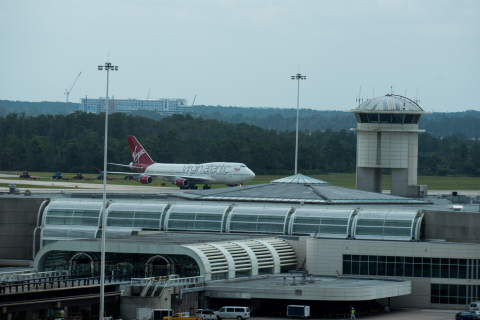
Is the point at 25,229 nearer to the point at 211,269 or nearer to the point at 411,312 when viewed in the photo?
the point at 211,269

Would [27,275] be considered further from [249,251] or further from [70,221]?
[70,221]

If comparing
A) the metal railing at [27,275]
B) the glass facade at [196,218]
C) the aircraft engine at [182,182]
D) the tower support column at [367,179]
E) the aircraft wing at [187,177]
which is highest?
the tower support column at [367,179]

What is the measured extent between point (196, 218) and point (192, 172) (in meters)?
79.4

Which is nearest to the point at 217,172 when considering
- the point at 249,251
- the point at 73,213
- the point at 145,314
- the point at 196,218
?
the point at 73,213

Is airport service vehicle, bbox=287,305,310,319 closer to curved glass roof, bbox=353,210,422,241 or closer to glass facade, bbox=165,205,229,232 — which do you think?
curved glass roof, bbox=353,210,422,241

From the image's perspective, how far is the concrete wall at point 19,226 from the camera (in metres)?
85.9

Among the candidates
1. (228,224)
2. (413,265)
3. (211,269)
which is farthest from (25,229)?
(413,265)

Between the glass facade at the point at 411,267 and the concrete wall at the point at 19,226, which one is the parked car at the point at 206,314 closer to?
the glass facade at the point at 411,267

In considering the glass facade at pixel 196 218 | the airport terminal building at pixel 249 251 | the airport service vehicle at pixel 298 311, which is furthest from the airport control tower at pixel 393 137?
the airport service vehicle at pixel 298 311

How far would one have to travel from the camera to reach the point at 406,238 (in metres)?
75.1

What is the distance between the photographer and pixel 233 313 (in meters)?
61.1

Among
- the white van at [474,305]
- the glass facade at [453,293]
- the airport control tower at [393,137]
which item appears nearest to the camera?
the white van at [474,305]

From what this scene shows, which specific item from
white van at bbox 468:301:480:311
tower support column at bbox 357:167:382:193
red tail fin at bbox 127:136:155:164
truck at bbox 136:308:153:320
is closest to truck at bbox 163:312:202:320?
truck at bbox 136:308:153:320

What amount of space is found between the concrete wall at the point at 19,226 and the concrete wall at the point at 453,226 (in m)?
39.7
